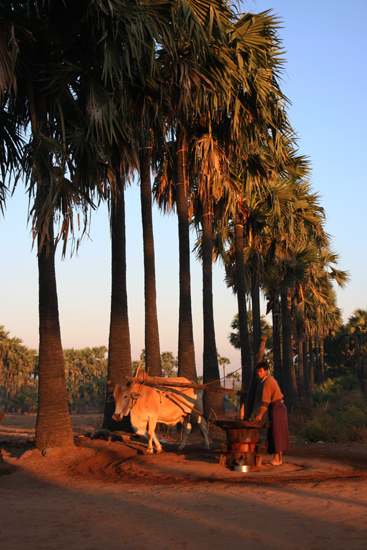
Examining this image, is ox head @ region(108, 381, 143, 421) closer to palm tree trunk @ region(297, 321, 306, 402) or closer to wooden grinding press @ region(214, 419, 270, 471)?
wooden grinding press @ region(214, 419, 270, 471)

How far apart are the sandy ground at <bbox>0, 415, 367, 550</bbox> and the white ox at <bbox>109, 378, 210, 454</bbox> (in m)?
0.72

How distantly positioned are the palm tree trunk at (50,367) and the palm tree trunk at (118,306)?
2812mm

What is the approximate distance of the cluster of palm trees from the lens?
12000mm

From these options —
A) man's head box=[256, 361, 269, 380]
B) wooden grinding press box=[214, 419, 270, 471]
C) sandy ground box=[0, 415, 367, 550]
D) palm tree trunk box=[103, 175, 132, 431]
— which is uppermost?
palm tree trunk box=[103, 175, 132, 431]

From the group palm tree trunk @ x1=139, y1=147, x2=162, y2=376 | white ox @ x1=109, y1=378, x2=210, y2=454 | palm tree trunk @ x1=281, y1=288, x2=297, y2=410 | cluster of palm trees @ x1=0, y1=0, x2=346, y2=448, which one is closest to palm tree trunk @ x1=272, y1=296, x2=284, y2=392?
palm tree trunk @ x1=281, y1=288, x2=297, y2=410

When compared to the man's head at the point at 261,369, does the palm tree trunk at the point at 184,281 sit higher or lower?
higher

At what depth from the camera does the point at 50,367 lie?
1267 centimetres

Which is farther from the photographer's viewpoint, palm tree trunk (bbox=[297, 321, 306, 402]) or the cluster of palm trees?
palm tree trunk (bbox=[297, 321, 306, 402])

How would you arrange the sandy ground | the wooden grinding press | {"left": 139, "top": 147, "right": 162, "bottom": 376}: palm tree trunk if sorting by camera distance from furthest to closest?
{"left": 139, "top": 147, "right": 162, "bottom": 376}: palm tree trunk
the wooden grinding press
the sandy ground

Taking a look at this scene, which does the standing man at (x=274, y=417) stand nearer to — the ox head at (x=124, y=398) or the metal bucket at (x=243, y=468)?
the metal bucket at (x=243, y=468)

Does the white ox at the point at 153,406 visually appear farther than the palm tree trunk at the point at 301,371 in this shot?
No

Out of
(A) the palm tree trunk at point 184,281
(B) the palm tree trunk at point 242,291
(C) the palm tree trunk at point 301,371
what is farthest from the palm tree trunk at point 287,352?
(A) the palm tree trunk at point 184,281

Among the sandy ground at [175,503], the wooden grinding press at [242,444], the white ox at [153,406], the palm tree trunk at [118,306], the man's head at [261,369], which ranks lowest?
the sandy ground at [175,503]

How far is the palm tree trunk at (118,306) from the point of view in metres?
15.6
